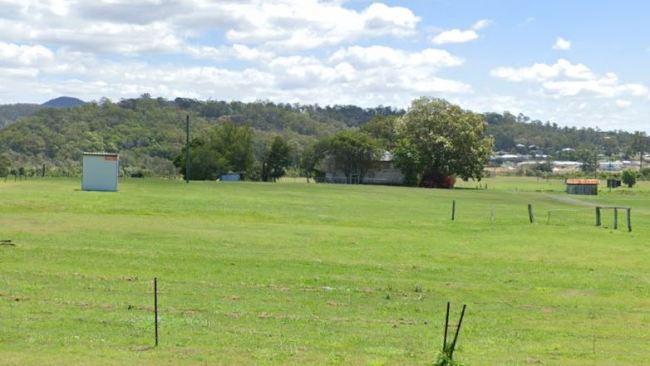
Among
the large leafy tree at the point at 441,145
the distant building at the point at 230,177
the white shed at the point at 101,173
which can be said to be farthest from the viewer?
the distant building at the point at 230,177

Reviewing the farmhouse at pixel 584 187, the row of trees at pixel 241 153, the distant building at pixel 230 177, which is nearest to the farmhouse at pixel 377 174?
the row of trees at pixel 241 153

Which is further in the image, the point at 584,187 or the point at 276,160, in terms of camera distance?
the point at 276,160

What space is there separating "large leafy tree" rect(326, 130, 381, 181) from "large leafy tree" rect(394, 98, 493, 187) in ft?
21.5

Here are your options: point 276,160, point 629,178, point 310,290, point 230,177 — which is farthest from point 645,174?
point 310,290

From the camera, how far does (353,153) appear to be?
127m

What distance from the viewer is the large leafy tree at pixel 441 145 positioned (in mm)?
115625

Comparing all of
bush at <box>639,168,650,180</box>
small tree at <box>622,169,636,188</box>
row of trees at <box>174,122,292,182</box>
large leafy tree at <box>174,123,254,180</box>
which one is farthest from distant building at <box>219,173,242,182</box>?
bush at <box>639,168,650,180</box>

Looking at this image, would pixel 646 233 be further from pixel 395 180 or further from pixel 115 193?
pixel 395 180

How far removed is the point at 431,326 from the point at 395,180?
111 m

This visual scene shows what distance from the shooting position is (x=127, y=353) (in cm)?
1238

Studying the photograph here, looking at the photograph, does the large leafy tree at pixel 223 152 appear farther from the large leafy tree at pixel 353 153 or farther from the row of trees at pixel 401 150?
the large leafy tree at pixel 353 153

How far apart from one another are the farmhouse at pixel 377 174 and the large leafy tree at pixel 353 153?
1.46ft

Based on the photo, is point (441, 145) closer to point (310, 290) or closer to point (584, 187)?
point (584, 187)

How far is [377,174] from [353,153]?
5.64m
